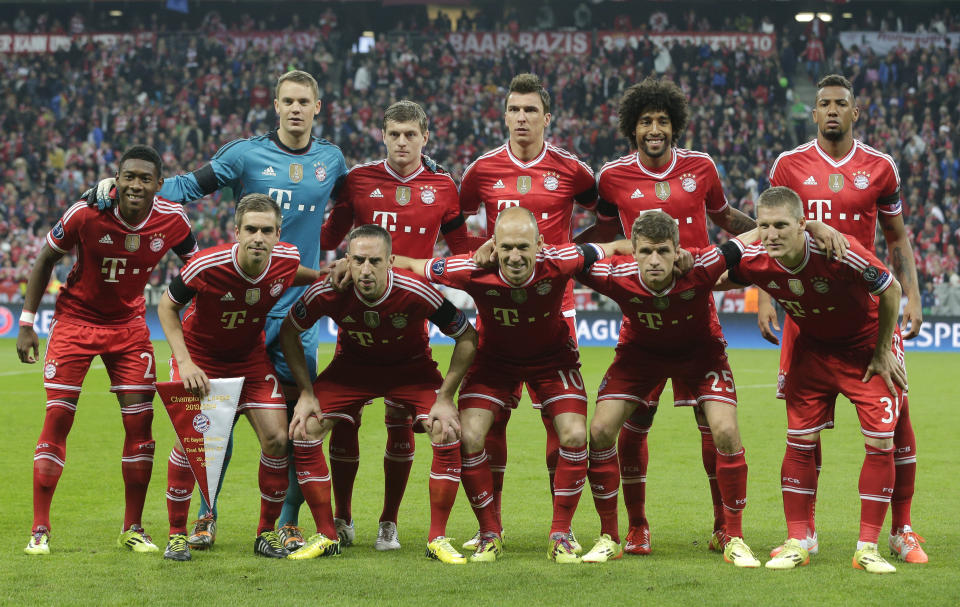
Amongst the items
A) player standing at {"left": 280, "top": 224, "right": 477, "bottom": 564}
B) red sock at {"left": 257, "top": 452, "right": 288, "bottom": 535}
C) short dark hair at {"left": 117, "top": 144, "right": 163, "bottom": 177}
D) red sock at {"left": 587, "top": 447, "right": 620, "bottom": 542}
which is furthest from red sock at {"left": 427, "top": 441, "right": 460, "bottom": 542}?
short dark hair at {"left": 117, "top": 144, "right": 163, "bottom": 177}

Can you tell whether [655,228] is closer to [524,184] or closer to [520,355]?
[520,355]

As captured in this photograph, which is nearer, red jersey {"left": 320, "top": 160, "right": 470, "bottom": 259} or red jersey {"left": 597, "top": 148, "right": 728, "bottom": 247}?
red jersey {"left": 597, "top": 148, "right": 728, "bottom": 247}

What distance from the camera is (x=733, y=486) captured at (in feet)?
18.4

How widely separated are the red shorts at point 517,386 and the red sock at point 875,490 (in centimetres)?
147

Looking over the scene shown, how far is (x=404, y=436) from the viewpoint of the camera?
6.23 metres

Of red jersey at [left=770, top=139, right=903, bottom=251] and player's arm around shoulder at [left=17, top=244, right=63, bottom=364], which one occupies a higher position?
red jersey at [left=770, top=139, right=903, bottom=251]

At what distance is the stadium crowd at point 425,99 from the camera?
1064 inches

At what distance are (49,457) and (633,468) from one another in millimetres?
3209

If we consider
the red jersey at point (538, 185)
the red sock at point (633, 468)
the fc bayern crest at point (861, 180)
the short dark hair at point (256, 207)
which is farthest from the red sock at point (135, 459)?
the fc bayern crest at point (861, 180)

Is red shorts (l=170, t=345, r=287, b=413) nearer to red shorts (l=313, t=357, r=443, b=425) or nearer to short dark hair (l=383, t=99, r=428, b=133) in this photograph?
red shorts (l=313, t=357, r=443, b=425)

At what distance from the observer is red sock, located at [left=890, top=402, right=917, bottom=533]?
568cm

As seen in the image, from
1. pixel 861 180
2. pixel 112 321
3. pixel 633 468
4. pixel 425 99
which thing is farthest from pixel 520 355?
pixel 425 99

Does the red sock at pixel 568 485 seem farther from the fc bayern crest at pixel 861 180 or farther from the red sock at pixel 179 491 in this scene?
the fc bayern crest at pixel 861 180

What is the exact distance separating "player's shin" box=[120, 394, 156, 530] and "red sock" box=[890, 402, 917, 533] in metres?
4.03
